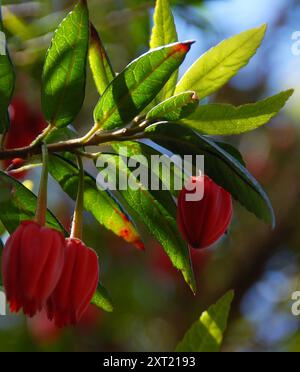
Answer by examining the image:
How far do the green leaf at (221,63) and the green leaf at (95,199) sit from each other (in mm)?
193

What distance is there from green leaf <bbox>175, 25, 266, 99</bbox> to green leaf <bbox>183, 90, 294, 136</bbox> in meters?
0.06

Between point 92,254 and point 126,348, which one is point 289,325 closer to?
point 126,348

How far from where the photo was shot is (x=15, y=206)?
1297 millimetres

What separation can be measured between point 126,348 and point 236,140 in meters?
1.05

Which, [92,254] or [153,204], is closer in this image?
[92,254]

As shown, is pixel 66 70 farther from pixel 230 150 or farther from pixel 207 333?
pixel 207 333

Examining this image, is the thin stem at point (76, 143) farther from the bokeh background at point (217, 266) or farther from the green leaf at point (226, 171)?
the bokeh background at point (217, 266)

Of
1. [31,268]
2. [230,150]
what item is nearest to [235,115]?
[230,150]

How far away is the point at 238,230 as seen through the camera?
3621mm

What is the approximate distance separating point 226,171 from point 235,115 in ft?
0.45

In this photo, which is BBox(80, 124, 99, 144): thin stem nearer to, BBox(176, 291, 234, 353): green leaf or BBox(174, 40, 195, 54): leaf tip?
BBox(174, 40, 195, 54): leaf tip

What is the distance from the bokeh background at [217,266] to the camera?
320cm

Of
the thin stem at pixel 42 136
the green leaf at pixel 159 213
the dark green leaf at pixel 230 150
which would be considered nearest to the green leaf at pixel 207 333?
the green leaf at pixel 159 213
